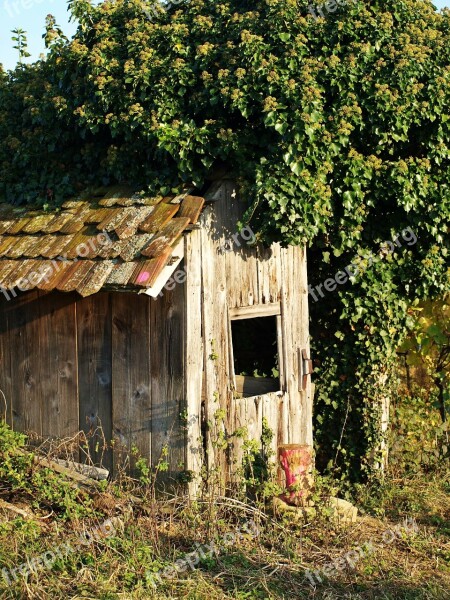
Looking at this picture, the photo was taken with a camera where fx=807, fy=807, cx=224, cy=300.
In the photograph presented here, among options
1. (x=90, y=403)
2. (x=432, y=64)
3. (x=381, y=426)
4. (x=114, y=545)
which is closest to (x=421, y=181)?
(x=432, y=64)

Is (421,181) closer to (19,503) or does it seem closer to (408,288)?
(408,288)

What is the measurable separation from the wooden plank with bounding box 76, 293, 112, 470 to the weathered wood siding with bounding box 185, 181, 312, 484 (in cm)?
98

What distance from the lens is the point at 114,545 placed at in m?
6.52

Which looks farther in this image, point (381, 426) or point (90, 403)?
point (381, 426)

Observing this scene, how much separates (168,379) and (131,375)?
1.44 ft

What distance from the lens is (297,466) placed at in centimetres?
809

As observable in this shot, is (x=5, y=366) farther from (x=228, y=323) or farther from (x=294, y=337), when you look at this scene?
(x=294, y=337)

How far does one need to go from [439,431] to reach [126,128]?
18.4 ft

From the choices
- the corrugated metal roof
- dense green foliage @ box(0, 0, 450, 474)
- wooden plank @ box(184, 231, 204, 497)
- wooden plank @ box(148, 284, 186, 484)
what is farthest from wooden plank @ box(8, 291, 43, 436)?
wooden plank @ box(184, 231, 204, 497)

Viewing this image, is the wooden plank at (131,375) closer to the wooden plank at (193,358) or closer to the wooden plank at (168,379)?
the wooden plank at (168,379)

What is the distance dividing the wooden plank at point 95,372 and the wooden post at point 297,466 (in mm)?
1747

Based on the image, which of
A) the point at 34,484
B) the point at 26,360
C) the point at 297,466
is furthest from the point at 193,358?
the point at 26,360

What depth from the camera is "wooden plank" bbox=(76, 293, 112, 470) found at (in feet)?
26.2

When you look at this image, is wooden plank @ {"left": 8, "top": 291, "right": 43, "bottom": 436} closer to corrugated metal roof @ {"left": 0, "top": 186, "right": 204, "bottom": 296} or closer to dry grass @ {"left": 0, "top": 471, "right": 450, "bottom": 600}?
corrugated metal roof @ {"left": 0, "top": 186, "right": 204, "bottom": 296}
